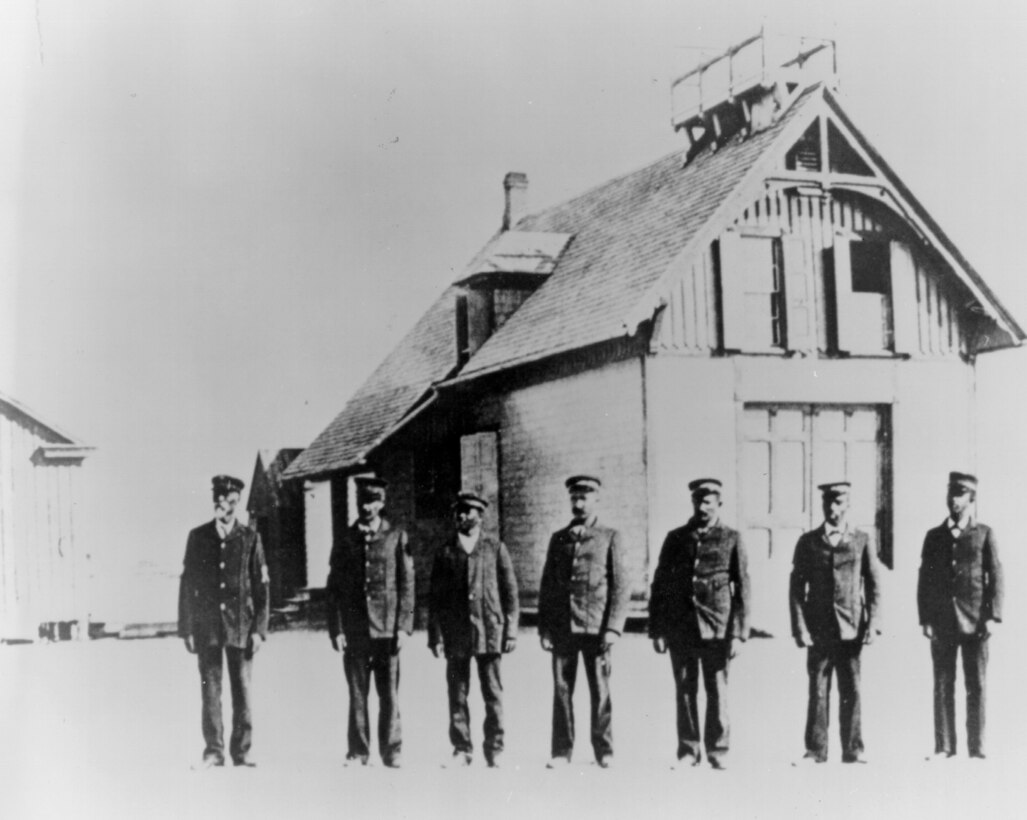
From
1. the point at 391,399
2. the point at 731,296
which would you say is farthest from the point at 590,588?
the point at 391,399

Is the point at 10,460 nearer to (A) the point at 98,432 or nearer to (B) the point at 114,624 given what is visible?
(A) the point at 98,432

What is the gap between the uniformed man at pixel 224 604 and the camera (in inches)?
364

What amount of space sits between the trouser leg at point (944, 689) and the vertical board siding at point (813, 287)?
10.5ft

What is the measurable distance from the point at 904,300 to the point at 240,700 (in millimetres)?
6843

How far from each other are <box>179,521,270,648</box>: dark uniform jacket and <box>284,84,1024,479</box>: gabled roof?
9.83 ft

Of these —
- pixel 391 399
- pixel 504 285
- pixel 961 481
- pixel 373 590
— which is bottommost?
pixel 373 590

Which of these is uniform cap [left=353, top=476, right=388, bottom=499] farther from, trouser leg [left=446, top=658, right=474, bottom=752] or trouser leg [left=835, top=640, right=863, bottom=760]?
trouser leg [left=835, top=640, right=863, bottom=760]

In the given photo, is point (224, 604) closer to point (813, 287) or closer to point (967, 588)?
point (967, 588)

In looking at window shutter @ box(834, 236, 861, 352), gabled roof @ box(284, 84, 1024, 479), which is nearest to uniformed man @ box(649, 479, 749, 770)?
gabled roof @ box(284, 84, 1024, 479)

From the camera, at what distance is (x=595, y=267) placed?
12891mm

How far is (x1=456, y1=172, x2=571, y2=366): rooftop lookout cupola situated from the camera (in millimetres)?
13609

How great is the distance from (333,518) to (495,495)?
8.54 feet

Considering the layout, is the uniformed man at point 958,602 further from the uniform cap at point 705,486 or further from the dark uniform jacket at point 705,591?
the uniform cap at point 705,486

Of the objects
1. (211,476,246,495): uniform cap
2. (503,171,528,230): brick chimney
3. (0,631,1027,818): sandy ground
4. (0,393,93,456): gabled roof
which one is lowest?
(0,631,1027,818): sandy ground
